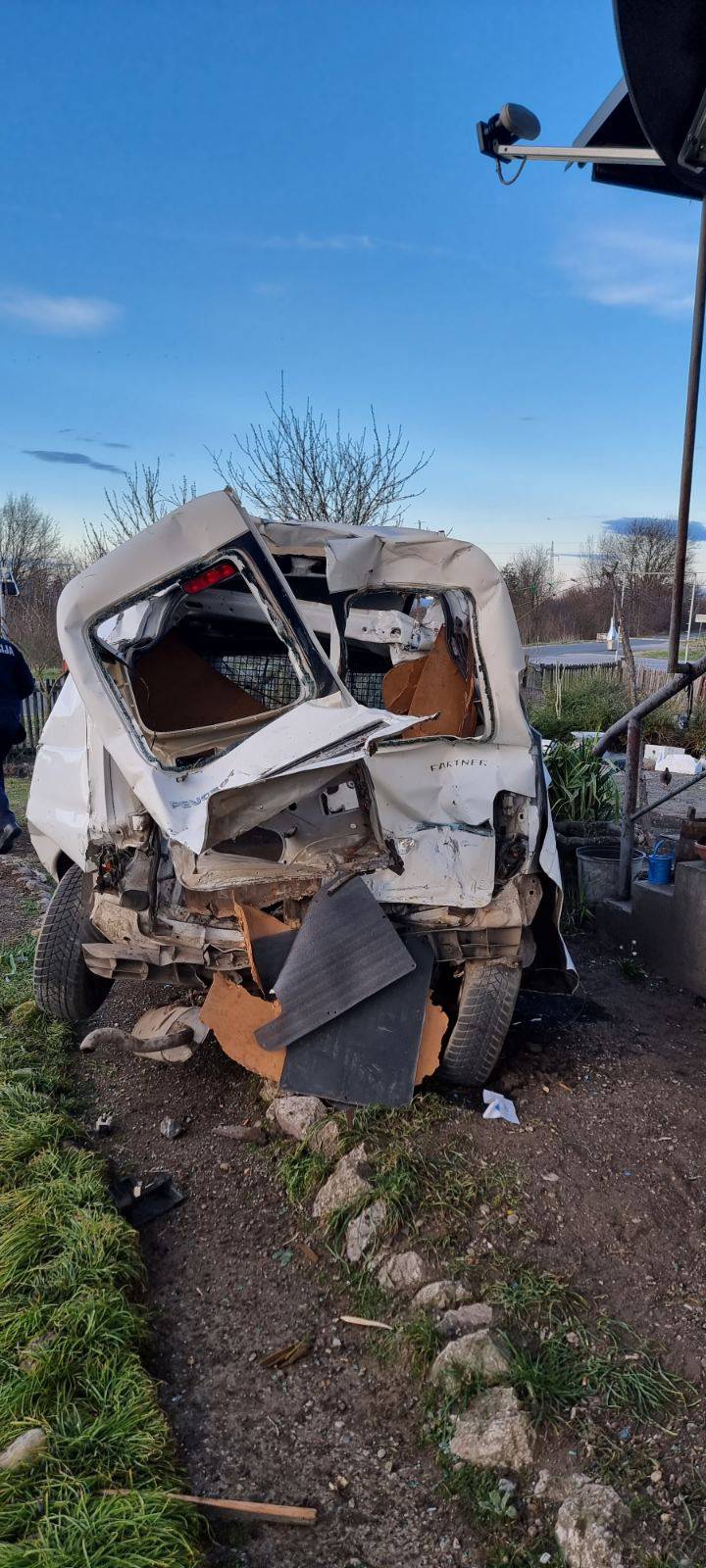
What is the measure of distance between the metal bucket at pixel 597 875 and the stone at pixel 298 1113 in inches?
117

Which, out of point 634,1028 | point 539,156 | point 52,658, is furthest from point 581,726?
point 52,658

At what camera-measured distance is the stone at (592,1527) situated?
195cm

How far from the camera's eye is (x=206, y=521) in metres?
3.59

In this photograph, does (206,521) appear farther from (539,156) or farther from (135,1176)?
(135,1176)

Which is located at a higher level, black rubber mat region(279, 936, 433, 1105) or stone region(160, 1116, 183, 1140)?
black rubber mat region(279, 936, 433, 1105)

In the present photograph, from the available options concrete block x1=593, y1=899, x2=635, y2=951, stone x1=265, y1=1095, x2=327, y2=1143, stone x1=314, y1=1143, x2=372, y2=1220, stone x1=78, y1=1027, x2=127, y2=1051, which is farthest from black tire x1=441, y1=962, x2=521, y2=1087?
concrete block x1=593, y1=899, x2=635, y2=951

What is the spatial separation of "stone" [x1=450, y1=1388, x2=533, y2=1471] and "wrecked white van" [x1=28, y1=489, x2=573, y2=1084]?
5.07 feet

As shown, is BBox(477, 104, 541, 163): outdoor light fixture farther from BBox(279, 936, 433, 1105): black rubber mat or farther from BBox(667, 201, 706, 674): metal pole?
BBox(279, 936, 433, 1105): black rubber mat

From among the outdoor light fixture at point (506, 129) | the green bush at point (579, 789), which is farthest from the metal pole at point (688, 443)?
the green bush at point (579, 789)

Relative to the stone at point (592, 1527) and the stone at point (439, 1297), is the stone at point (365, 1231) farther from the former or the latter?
the stone at point (592, 1527)

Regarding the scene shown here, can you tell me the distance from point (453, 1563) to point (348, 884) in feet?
6.67

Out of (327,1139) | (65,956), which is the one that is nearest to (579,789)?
(65,956)

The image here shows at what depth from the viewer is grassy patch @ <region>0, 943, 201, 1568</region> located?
6.50 feet

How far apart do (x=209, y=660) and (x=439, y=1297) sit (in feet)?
11.6
